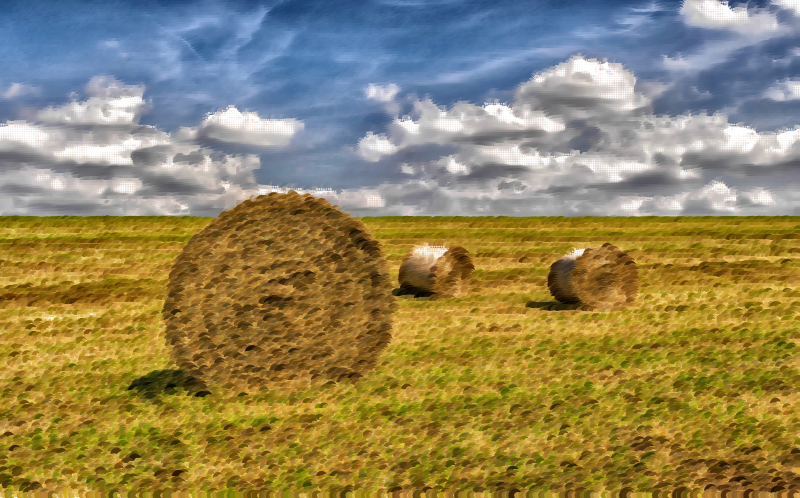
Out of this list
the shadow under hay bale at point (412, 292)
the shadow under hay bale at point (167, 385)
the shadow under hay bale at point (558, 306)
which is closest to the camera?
the shadow under hay bale at point (167, 385)

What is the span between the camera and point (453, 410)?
7.89 metres

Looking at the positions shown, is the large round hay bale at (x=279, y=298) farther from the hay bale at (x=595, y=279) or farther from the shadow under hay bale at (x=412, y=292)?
the shadow under hay bale at (x=412, y=292)

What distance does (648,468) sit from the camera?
20.8 feet

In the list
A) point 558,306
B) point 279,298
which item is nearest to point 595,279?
point 558,306

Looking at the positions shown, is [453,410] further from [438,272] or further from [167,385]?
[438,272]

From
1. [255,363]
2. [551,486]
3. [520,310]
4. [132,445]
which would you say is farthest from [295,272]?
[520,310]

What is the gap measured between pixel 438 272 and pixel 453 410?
1004 centimetres

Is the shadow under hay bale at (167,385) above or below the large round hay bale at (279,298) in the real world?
below

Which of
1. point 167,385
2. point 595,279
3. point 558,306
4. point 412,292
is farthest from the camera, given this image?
point 412,292

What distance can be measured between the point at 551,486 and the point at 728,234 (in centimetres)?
3945

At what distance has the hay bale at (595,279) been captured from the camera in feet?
52.7

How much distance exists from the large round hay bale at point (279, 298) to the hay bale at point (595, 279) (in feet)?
24.8

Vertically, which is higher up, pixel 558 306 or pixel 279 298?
pixel 279 298

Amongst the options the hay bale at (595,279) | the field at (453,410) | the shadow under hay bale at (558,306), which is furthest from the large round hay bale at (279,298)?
the hay bale at (595,279)
